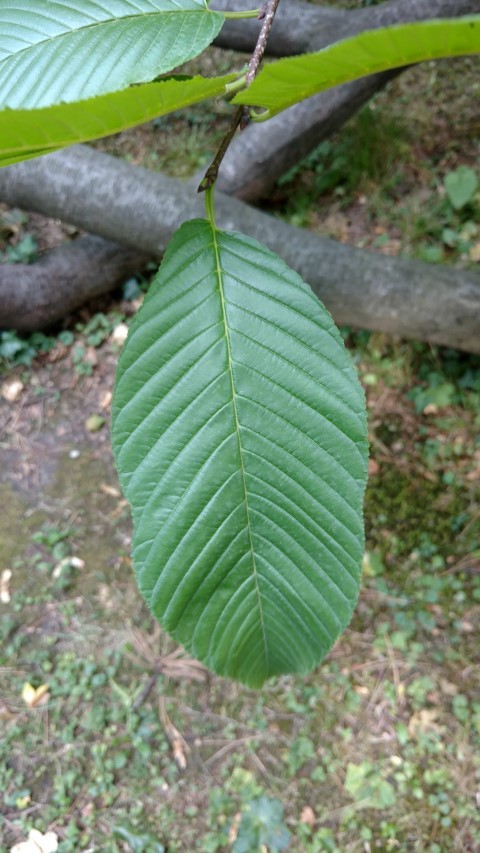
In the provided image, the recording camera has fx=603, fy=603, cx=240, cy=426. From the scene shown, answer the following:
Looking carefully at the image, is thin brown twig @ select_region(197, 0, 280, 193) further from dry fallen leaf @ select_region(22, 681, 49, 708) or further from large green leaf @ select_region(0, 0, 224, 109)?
dry fallen leaf @ select_region(22, 681, 49, 708)

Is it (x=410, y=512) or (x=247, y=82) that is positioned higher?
(x=247, y=82)

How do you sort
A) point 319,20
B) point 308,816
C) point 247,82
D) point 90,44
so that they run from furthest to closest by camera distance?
point 319,20 < point 308,816 < point 90,44 < point 247,82

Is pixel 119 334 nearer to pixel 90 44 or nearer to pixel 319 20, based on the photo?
pixel 319 20

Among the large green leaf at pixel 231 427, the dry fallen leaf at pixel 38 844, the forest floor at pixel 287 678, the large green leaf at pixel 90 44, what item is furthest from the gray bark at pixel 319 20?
the dry fallen leaf at pixel 38 844

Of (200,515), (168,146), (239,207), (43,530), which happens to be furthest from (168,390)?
(168,146)

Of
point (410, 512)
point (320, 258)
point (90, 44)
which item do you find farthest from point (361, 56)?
point (410, 512)

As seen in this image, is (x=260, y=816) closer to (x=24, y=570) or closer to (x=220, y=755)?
(x=220, y=755)
